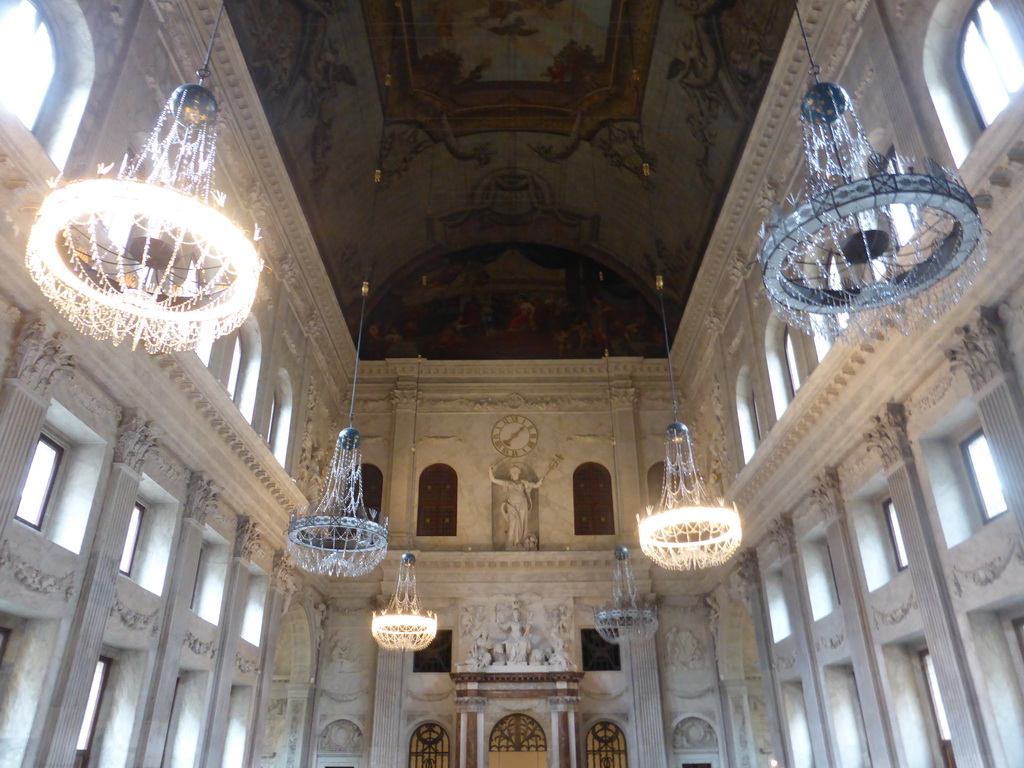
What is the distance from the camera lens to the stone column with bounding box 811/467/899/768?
9.62 meters

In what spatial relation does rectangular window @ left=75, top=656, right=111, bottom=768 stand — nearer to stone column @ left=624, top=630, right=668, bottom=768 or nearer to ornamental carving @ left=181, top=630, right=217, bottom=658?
ornamental carving @ left=181, top=630, right=217, bottom=658

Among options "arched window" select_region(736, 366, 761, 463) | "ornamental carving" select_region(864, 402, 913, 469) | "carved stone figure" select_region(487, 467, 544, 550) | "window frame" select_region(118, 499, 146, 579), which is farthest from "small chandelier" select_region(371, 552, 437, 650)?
"ornamental carving" select_region(864, 402, 913, 469)

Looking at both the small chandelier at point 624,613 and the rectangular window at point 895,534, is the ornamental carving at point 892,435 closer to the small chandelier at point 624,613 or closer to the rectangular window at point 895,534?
the rectangular window at point 895,534

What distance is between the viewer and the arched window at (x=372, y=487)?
18906mm

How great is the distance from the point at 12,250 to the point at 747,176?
1041cm

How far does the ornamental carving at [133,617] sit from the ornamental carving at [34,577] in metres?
0.97

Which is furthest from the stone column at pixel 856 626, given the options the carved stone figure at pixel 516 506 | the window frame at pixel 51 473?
the window frame at pixel 51 473

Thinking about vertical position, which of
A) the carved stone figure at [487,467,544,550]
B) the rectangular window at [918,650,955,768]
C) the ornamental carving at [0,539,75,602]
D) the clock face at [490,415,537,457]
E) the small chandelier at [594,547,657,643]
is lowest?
the rectangular window at [918,650,955,768]

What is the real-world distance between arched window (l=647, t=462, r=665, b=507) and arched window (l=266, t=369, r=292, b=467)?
8633 millimetres

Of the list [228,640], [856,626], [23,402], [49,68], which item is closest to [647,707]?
[856,626]

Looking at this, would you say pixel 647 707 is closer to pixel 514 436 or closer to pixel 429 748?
pixel 429 748

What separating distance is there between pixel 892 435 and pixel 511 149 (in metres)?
11.9

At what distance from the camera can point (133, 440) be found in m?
9.22

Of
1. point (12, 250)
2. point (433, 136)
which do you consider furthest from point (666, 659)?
point (12, 250)
